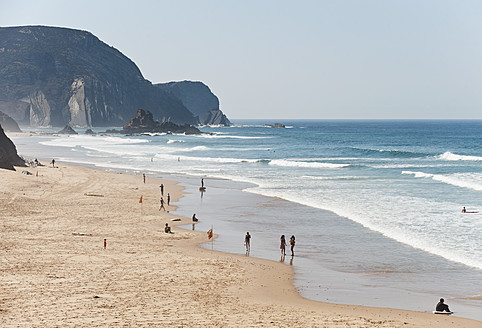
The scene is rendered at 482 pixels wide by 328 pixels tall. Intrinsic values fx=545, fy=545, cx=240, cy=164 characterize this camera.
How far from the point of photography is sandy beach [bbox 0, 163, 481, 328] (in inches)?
527

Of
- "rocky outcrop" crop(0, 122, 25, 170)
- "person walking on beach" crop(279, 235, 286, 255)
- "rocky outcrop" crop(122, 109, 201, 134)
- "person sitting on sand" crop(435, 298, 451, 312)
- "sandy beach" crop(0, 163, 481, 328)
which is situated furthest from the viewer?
"rocky outcrop" crop(122, 109, 201, 134)

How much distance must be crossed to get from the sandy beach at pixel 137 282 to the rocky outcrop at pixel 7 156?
16349 millimetres

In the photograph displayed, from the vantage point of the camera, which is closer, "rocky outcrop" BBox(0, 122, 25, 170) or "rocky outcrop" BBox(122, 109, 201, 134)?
"rocky outcrop" BBox(0, 122, 25, 170)

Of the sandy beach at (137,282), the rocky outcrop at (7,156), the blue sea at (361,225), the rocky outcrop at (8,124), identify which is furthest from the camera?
the rocky outcrop at (8,124)

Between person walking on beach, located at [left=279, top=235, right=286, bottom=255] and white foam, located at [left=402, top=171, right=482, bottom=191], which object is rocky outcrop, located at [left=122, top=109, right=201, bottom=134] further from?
person walking on beach, located at [left=279, top=235, right=286, bottom=255]

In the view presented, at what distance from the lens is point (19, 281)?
15781mm

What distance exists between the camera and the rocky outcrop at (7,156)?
43.3 meters

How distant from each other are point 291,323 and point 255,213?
17.4 metres

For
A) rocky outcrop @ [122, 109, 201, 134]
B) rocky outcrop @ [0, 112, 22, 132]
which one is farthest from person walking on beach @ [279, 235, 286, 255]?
rocky outcrop @ [0, 112, 22, 132]

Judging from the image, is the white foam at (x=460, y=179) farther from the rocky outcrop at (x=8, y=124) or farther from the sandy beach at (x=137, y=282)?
the rocky outcrop at (x=8, y=124)

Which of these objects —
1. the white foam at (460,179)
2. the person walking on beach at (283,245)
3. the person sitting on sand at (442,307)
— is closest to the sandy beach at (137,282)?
the person sitting on sand at (442,307)

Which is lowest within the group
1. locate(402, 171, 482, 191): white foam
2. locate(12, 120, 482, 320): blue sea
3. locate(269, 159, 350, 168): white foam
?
locate(12, 120, 482, 320): blue sea

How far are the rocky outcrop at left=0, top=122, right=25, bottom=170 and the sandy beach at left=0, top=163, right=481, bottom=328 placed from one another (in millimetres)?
16349

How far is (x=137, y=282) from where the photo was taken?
16438 mm
